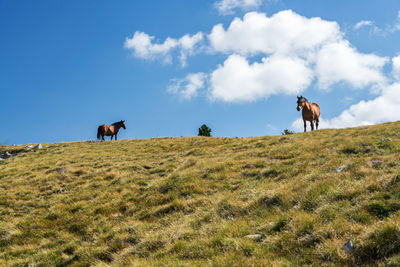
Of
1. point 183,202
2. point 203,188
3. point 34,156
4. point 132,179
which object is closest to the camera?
point 183,202

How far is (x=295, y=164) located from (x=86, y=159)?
22.1 meters

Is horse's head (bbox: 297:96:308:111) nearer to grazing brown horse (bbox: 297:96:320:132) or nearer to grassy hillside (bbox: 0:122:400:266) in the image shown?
grazing brown horse (bbox: 297:96:320:132)

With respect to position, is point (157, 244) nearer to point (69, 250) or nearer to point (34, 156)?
point (69, 250)

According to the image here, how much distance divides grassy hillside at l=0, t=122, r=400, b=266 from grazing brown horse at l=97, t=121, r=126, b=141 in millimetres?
26035

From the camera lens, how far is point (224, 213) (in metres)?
9.20

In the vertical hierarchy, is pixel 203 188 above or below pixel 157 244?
above

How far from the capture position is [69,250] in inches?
384

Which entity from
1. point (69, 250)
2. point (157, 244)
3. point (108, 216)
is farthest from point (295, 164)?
point (69, 250)

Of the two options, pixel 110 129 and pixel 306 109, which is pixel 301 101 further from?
pixel 110 129

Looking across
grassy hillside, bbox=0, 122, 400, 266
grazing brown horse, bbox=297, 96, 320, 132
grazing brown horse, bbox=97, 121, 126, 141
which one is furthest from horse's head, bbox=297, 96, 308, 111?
grazing brown horse, bbox=97, 121, 126, 141

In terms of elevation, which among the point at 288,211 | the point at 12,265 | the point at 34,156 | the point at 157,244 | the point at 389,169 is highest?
the point at 34,156

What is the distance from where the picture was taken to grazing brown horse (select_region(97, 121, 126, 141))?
45.0m

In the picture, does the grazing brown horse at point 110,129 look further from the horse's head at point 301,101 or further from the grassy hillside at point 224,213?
the horse's head at point 301,101

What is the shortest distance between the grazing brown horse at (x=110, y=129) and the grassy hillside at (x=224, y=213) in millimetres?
26035
